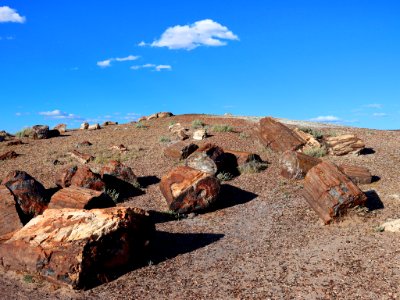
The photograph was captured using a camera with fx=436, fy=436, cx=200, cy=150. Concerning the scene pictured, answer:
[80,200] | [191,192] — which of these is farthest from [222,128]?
[80,200]

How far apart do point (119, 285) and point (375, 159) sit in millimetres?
14473

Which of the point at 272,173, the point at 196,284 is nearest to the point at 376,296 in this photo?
the point at 196,284

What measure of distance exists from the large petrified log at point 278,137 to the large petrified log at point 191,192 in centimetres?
769

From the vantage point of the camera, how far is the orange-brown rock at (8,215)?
12750 mm

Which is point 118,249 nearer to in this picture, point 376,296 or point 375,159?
point 376,296

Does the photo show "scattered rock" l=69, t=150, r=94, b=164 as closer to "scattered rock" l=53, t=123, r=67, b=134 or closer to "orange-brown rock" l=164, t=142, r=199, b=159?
"orange-brown rock" l=164, t=142, r=199, b=159

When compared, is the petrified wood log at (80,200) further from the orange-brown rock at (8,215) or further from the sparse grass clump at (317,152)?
the sparse grass clump at (317,152)

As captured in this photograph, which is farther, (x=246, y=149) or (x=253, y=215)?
(x=246, y=149)

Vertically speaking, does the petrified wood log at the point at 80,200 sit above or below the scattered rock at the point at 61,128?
below

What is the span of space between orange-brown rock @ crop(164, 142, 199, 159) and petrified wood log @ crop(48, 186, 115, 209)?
7698 millimetres

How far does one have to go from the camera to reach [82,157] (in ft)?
75.7

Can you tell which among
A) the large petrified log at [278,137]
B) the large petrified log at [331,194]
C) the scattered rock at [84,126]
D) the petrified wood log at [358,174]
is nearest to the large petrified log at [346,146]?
the large petrified log at [278,137]

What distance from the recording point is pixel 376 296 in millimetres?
9266

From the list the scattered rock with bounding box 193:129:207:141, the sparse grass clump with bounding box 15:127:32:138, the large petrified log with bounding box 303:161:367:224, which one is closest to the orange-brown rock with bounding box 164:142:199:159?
the scattered rock with bounding box 193:129:207:141
